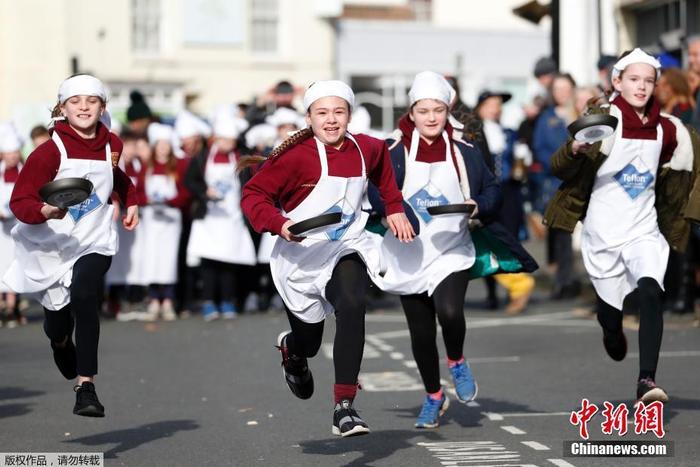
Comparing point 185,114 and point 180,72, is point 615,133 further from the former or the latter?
point 180,72

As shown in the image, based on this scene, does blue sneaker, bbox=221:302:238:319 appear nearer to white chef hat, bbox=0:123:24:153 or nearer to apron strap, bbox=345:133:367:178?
white chef hat, bbox=0:123:24:153

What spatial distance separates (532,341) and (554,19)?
7.14 meters

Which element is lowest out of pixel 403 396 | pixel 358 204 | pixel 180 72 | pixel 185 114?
pixel 403 396

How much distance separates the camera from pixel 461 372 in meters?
9.73

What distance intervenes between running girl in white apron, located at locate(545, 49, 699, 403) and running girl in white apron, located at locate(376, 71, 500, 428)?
2.05 feet

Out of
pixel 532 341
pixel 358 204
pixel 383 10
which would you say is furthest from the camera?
pixel 383 10

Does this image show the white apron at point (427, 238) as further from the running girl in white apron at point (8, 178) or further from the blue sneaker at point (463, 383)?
the running girl in white apron at point (8, 178)

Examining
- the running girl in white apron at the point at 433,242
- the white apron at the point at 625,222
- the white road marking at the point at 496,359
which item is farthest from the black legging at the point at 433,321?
the white road marking at the point at 496,359

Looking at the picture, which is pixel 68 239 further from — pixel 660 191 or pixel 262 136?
pixel 262 136

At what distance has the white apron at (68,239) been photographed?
9359mm

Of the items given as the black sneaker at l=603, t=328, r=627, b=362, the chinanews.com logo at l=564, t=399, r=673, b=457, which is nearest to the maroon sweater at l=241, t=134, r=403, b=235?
the chinanews.com logo at l=564, t=399, r=673, b=457

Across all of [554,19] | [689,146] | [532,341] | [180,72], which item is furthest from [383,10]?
[689,146]

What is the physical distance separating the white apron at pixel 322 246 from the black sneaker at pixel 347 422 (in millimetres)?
700

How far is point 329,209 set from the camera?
28.6ft
